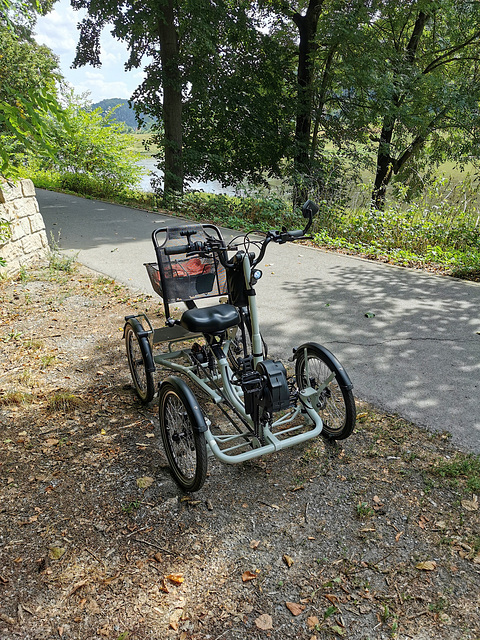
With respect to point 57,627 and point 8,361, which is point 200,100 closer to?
point 8,361

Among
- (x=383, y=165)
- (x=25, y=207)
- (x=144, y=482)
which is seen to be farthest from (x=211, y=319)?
(x=383, y=165)

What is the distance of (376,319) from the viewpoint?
18.2 ft

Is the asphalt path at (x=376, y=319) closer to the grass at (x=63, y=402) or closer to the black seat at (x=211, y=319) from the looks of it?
the black seat at (x=211, y=319)

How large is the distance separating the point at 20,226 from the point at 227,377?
5.22 m

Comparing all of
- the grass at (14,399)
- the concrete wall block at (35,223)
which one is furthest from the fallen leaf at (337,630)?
the concrete wall block at (35,223)

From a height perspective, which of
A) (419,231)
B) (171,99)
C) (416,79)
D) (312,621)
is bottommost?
(312,621)

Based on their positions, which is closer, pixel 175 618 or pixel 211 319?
pixel 175 618

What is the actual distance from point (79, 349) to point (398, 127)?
40.9 ft

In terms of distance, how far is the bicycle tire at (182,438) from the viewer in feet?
8.44

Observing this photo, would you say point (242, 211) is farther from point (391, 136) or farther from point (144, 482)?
point (144, 482)

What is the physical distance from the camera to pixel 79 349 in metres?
4.77

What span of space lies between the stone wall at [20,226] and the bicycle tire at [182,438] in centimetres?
482

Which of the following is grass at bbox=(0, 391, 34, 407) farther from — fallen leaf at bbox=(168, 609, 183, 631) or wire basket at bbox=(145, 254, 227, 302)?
fallen leaf at bbox=(168, 609, 183, 631)

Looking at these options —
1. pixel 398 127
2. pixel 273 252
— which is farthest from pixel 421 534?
pixel 398 127
